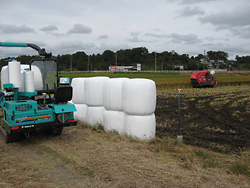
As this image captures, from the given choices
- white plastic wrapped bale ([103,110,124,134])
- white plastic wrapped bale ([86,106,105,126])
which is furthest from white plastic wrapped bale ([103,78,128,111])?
white plastic wrapped bale ([86,106,105,126])

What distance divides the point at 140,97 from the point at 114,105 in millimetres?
1137

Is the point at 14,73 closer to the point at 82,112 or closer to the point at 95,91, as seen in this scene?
the point at 95,91

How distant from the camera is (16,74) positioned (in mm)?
5988

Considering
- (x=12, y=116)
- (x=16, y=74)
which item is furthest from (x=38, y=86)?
(x=12, y=116)

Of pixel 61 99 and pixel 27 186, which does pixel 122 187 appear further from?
pixel 61 99

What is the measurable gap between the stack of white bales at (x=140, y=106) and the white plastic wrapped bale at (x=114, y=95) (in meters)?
0.38

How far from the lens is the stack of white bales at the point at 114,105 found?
704 cm

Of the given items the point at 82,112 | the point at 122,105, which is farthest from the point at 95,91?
the point at 122,105

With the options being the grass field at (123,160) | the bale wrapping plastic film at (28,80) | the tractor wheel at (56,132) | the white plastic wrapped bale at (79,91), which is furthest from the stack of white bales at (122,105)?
the bale wrapping plastic film at (28,80)

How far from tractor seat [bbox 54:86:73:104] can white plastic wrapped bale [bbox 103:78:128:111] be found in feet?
4.78

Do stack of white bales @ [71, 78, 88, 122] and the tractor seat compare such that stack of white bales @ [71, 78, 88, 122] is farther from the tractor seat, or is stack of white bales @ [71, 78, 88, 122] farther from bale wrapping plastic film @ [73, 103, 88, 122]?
the tractor seat

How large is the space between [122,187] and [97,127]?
4397 millimetres

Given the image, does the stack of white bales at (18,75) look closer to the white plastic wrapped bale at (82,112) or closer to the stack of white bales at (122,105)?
the stack of white bales at (122,105)

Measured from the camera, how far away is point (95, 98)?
805cm
